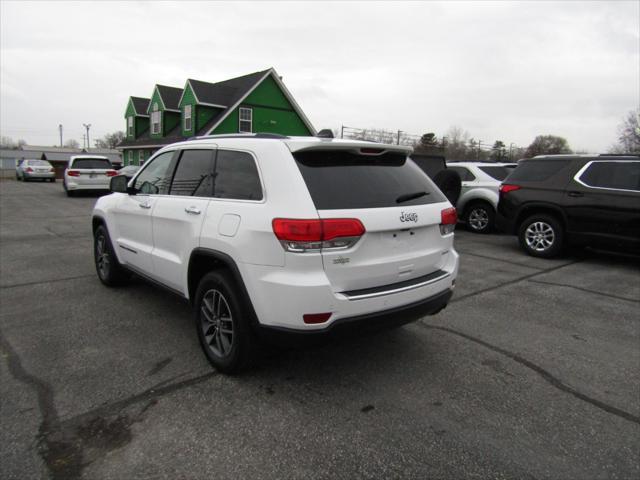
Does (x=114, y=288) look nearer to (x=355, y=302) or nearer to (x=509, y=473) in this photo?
(x=355, y=302)

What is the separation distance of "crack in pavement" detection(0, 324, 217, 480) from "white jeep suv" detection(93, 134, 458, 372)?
1.89 feet

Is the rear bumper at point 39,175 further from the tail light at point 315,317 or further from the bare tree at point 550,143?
the bare tree at point 550,143

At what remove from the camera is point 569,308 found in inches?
195

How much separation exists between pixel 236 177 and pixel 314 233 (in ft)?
3.07

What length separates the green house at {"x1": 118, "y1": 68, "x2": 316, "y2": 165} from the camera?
28.4 meters

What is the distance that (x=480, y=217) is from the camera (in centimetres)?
1039

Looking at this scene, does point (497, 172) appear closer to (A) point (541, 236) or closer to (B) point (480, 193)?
(B) point (480, 193)

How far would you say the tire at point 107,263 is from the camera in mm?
5219

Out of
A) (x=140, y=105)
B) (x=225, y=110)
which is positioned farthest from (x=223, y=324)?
(x=140, y=105)

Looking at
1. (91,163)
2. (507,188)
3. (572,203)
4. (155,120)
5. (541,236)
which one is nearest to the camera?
(572,203)

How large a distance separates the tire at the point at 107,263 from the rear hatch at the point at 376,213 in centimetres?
327

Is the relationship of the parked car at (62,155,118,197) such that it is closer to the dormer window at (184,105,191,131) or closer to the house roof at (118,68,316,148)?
the house roof at (118,68,316,148)

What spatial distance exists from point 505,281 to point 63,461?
5400 mm

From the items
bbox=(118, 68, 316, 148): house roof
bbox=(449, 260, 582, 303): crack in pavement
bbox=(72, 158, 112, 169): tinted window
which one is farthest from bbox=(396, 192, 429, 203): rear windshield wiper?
bbox=(118, 68, 316, 148): house roof
